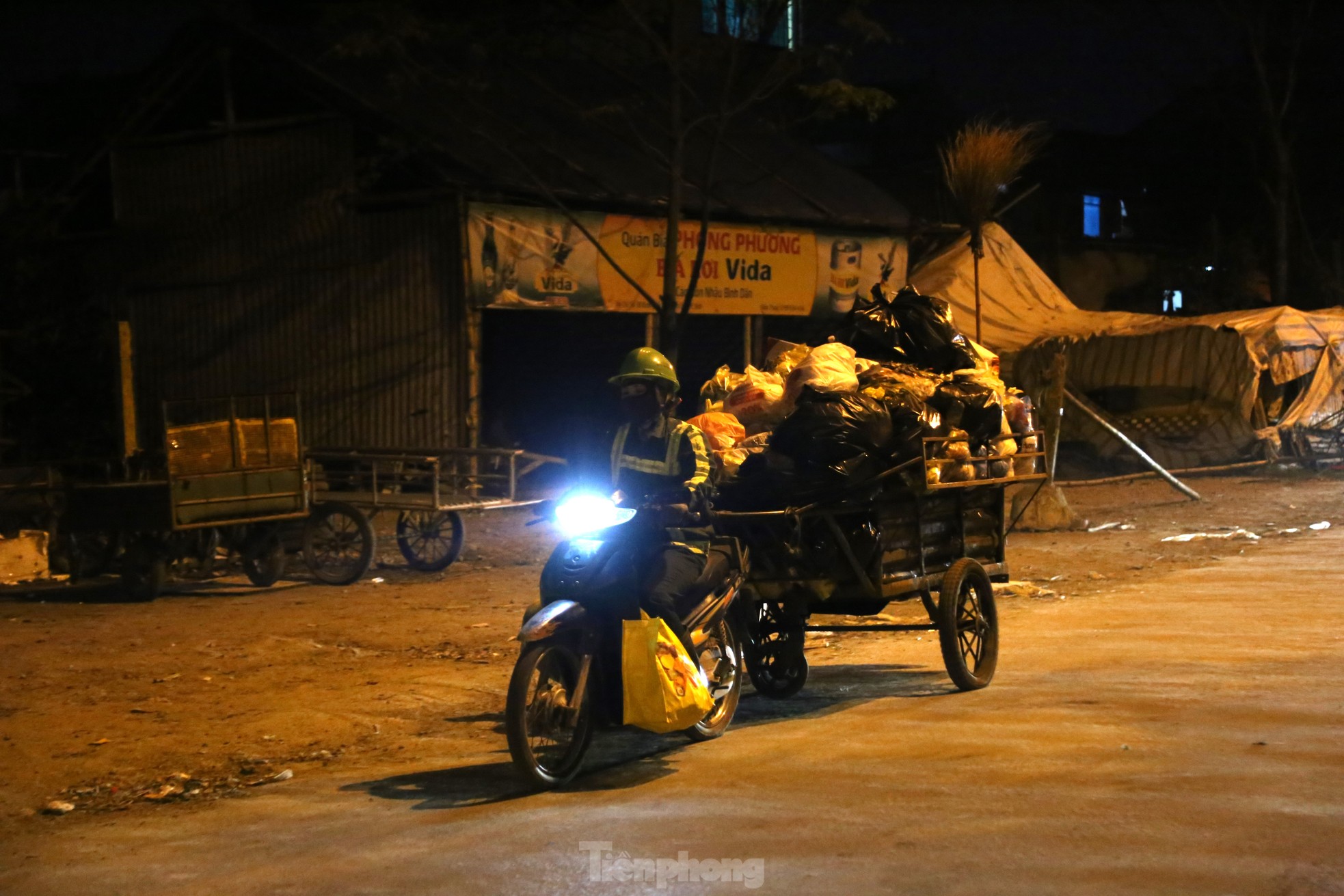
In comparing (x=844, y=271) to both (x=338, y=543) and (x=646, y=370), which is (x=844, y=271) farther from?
(x=646, y=370)

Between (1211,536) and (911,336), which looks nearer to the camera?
(911,336)

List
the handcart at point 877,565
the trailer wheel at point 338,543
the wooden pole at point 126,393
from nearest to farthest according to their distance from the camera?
the handcart at point 877,565, the wooden pole at point 126,393, the trailer wheel at point 338,543

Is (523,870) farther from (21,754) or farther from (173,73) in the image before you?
(173,73)

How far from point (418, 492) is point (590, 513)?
25.5ft

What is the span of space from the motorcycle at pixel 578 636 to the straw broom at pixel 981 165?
9.41 meters

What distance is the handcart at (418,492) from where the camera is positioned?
13.2m

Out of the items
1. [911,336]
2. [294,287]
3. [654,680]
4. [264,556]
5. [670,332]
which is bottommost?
[654,680]

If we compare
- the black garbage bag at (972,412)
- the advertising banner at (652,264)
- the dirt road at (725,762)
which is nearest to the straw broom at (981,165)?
the advertising banner at (652,264)

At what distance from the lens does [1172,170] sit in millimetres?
41938

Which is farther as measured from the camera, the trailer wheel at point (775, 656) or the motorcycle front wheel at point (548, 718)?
the trailer wheel at point (775, 656)

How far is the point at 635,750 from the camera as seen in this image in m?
6.70

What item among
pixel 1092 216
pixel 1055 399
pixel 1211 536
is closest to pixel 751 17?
pixel 1055 399

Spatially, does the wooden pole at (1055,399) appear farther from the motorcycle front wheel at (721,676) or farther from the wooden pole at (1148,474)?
the motorcycle front wheel at (721,676)

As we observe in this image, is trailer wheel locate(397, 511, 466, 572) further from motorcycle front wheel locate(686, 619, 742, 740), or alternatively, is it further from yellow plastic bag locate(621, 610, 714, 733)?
yellow plastic bag locate(621, 610, 714, 733)
